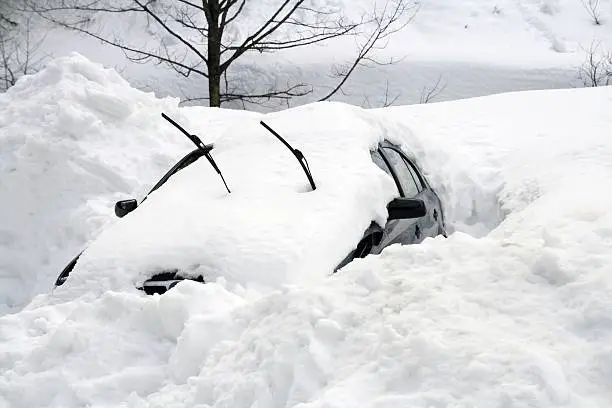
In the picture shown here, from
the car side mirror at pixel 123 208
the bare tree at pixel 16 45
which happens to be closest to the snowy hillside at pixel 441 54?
the bare tree at pixel 16 45

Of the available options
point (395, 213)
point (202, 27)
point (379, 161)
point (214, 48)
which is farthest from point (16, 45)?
point (395, 213)

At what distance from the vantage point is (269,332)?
251 centimetres

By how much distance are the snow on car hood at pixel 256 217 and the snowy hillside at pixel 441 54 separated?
1394 centimetres

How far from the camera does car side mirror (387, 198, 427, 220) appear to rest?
448 cm

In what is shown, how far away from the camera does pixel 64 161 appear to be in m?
7.22

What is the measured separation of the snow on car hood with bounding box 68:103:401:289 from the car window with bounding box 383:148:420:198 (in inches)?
8.9

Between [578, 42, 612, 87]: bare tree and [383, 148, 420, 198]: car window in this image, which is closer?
[383, 148, 420, 198]: car window

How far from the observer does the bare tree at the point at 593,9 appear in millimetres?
21734

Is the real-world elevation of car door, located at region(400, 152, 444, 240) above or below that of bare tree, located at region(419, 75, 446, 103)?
above

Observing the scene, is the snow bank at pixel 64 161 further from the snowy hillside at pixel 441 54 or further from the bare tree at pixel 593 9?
the bare tree at pixel 593 9

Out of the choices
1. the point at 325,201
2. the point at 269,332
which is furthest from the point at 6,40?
the point at 269,332

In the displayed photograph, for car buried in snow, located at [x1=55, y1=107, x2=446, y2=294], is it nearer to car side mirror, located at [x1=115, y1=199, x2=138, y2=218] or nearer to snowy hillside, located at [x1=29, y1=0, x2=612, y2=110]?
car side mirror, located at [x1=115, y1=199, x2=138, y2=218]

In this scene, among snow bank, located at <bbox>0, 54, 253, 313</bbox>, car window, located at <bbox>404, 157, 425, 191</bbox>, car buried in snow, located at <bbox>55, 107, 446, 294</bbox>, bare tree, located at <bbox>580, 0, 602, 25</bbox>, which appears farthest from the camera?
bare tree, located at <bbox>580, 0, 602, 25</bbox>

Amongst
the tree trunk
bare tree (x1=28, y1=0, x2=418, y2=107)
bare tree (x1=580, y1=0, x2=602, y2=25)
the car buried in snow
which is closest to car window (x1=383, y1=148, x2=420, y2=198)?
the car buried in snow
